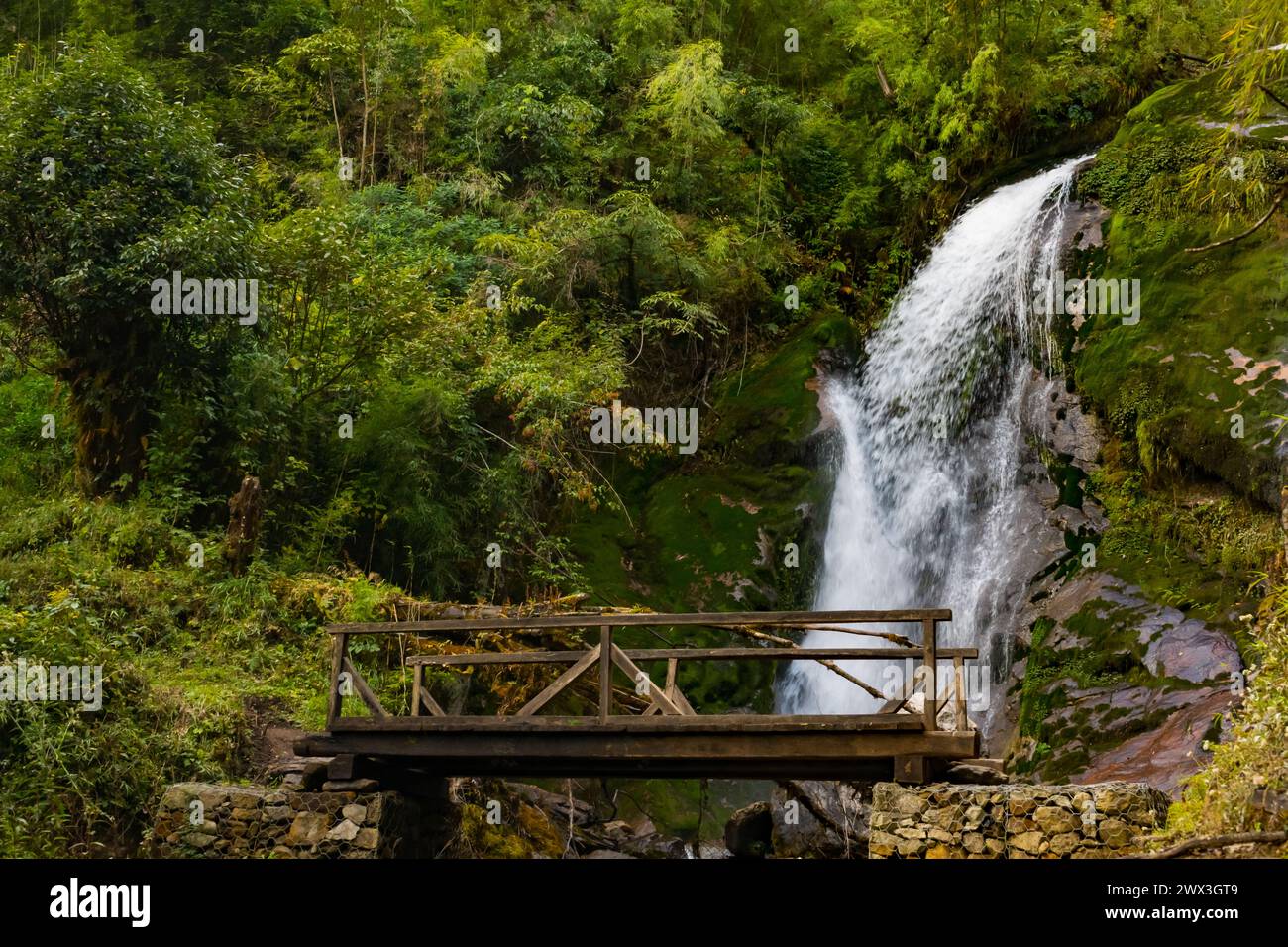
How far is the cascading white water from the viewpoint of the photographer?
14.7m

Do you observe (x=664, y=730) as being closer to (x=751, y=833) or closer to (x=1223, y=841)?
(x=1223, y=841)

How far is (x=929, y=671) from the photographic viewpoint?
26.8ft

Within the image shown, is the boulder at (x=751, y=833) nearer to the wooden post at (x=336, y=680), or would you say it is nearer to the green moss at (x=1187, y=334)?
the wooden post at (x=336, y=680)

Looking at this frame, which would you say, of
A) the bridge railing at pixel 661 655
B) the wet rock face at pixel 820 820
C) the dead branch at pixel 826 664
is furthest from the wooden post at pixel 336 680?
the wet rock face at pixel 820 820

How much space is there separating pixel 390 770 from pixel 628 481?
8600 millimetres

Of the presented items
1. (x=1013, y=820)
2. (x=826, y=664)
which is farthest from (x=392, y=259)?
(x=1013, y=820)

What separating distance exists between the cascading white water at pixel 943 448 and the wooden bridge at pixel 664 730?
18.2ft

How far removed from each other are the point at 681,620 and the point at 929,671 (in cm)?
181

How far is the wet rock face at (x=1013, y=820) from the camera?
7504mm
